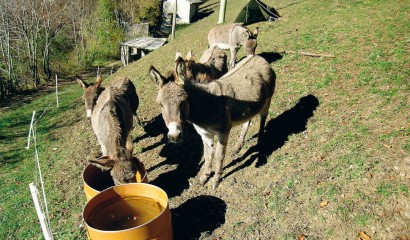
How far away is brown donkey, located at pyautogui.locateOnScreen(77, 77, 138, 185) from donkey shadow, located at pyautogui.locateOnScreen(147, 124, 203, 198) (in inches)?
45.4

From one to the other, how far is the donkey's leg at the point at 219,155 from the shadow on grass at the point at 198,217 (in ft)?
1.15

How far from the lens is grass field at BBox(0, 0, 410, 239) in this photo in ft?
13.9

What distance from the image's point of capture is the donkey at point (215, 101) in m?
3.86

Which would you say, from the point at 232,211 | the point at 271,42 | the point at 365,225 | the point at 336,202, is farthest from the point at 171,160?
the point at 271,42

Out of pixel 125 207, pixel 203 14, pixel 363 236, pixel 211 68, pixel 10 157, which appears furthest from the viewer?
pixel 203 14

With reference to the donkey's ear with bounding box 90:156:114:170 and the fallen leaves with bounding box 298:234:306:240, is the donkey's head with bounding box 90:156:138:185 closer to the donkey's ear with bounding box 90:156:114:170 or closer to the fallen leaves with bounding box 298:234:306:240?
the donkey's ear with bounding box 90:156:114:170

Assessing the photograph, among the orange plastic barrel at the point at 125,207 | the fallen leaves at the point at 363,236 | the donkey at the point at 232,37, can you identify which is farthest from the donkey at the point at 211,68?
the fallen leaves at the point at 363,236

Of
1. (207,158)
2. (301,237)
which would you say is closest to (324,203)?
(301,237)

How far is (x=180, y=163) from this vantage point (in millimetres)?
6707

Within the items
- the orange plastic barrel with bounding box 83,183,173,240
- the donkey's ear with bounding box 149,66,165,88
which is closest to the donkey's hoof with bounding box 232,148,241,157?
the orange plastic barrel with bounding box 83,183,173,240

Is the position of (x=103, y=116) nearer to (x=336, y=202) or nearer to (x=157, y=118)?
(x=157, y=118)

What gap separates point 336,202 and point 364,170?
30.6 inches

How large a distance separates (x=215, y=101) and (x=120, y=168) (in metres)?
1.96

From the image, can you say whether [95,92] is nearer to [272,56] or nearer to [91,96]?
[91,96]
